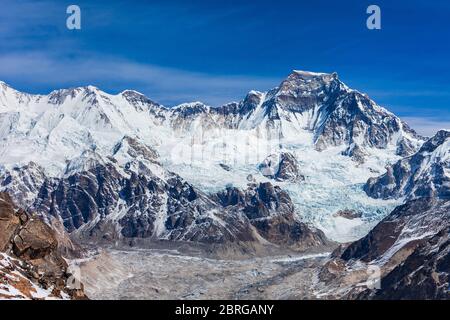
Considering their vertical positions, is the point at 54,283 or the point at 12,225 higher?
the point at 12,225
